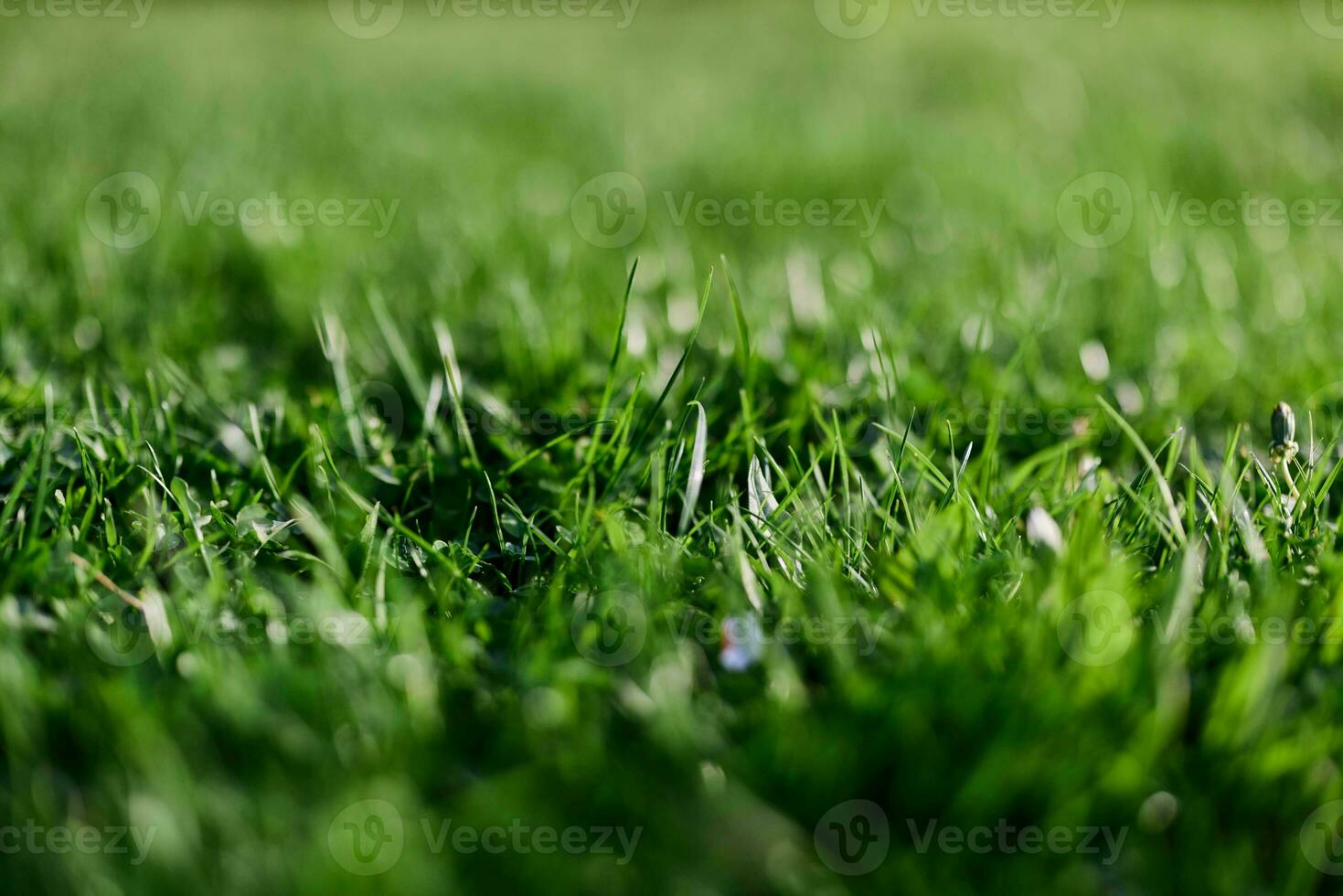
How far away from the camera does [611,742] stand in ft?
3.70

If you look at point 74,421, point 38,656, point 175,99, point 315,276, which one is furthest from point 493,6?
point 38,656

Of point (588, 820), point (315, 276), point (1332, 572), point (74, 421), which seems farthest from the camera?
point (315, 276)

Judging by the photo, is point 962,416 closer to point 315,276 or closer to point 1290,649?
point 1290,649

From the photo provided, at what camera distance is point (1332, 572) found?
133 cm

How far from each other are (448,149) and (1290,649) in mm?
3442

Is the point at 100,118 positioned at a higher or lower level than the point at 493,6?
lower

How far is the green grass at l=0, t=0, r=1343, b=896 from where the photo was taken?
3.36ft

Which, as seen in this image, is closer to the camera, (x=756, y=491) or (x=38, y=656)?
(x=38, y=656)

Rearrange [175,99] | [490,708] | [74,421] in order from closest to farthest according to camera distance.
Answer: [490,708] → [74,421] → [175,99]

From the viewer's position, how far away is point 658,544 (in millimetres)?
1438

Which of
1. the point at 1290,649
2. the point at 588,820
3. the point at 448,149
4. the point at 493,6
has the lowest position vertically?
the point at 588,820

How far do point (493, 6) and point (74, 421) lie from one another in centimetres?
807

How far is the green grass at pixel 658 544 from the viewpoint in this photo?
40.4 inches

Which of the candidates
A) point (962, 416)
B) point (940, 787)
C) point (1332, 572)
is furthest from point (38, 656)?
point (1332, 572)
